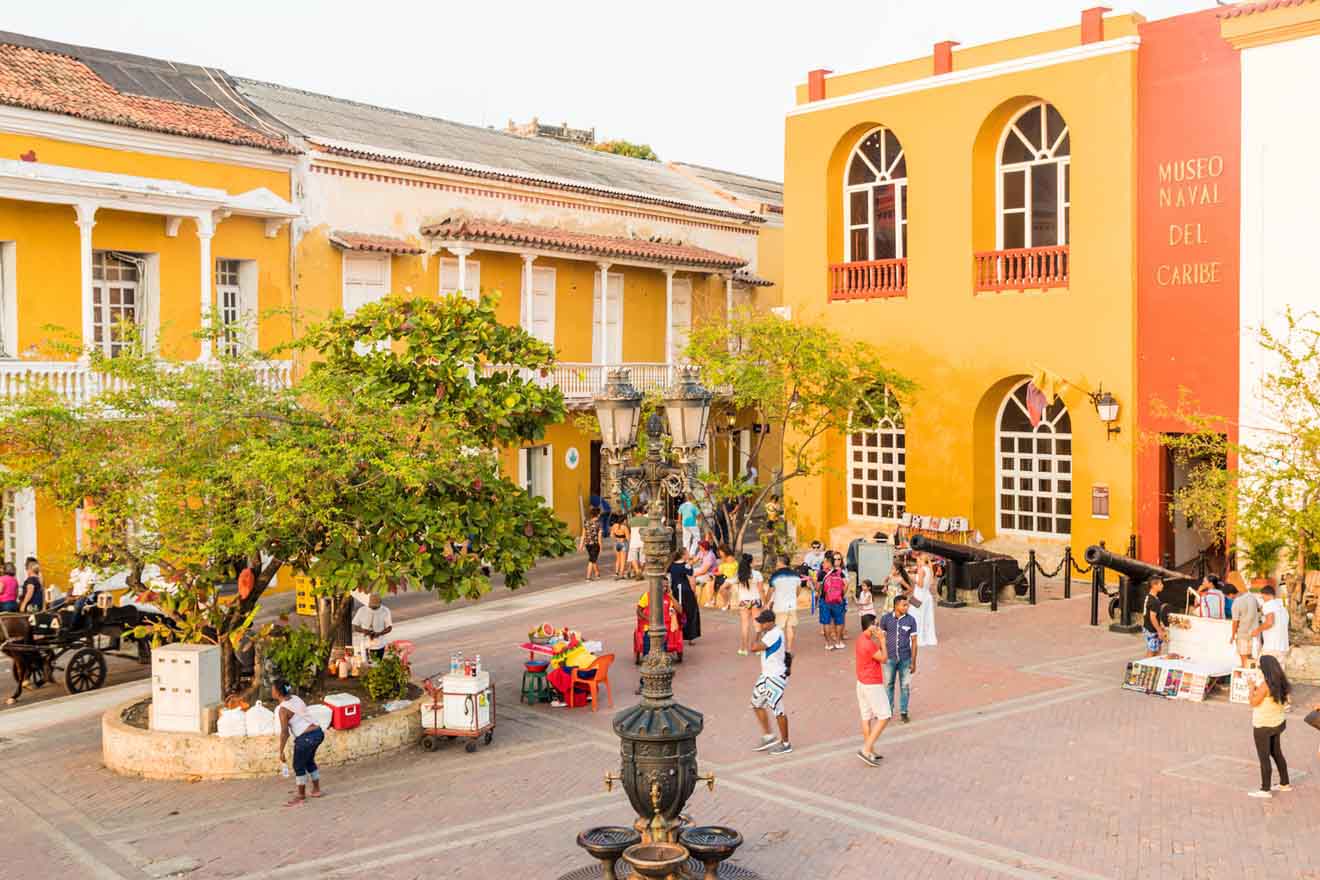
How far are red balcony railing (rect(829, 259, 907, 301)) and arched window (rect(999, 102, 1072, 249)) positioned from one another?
207cm

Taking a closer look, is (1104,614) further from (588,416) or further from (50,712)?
(50,712)

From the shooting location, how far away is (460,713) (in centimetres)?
1388

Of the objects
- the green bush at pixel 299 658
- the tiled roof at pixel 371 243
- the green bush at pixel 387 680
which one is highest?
the tiled roof at pixel 371 243

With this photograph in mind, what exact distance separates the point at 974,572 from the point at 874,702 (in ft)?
29.3

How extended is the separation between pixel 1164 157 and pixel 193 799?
59.5ft

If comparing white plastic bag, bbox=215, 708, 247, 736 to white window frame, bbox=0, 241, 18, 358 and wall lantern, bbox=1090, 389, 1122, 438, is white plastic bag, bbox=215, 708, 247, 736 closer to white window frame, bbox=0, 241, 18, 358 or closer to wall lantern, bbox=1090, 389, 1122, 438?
white window frame, bbox=0, 241, 18, 358

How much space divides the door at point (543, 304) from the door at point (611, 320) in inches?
52.3

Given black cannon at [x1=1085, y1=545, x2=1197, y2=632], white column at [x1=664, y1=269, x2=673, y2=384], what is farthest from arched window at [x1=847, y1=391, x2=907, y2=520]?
black cannon at [x1=1085, y1=545, x2=1197, y2=632]

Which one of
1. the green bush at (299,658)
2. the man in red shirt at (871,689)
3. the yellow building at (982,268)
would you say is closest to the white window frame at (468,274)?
the yellow building at (982,268)

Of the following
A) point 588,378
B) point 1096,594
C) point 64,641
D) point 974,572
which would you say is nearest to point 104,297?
point 64,641

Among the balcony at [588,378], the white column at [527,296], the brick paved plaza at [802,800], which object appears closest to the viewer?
the brick paved plaza at [802,800]

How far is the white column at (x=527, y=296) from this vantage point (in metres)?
28.0

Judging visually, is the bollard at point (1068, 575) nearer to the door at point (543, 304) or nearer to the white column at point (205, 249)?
the door at point (543, 304)

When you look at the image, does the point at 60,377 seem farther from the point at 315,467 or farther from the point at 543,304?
the point at 543,304
